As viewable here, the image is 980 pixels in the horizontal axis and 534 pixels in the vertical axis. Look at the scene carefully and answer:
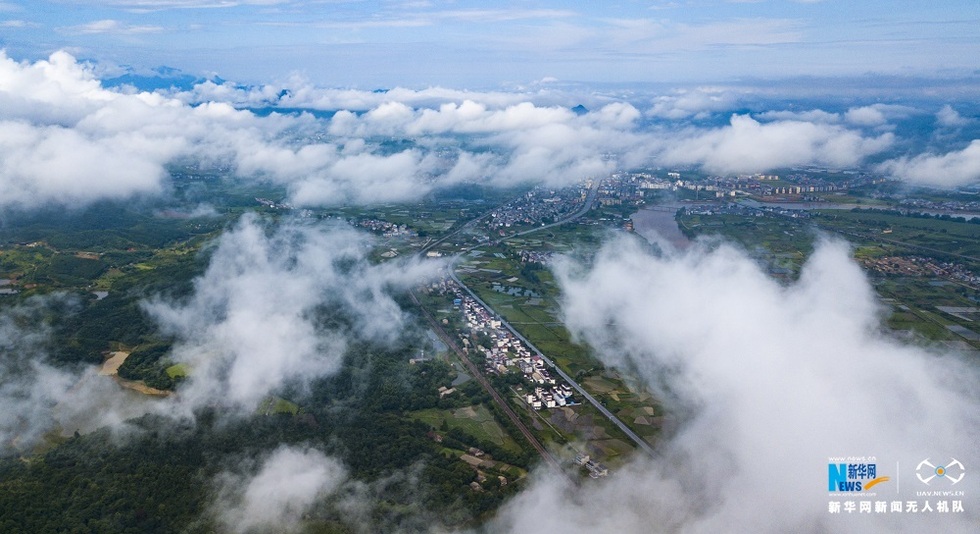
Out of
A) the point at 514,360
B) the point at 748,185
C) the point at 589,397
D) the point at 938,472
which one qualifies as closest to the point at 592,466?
the point at 589,397

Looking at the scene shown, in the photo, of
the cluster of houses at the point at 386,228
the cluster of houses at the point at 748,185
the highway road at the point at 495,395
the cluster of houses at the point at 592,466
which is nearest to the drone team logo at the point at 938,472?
the cluster of houses at the point at 592,466

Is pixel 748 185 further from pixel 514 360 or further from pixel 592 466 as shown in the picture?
pixel 592 466

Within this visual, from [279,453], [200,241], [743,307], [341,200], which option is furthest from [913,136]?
[279,453]

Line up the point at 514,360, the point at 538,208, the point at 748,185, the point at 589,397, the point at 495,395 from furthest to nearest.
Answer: the point at 748,185 < the point at 538,208 < the point at 514,360 < the point at 495,395 < the point at 589,397

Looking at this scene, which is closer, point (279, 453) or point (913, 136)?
point (279, 453)

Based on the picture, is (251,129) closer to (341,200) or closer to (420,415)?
(341,200)

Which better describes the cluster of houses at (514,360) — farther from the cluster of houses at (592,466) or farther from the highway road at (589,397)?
the cluster of houses at (592,466)

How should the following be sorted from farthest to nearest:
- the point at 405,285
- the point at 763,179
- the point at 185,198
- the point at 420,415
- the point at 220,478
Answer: the point at 763,179
the point at 185,198
the point at 405,285
the point at 420,415
the point at 220,478

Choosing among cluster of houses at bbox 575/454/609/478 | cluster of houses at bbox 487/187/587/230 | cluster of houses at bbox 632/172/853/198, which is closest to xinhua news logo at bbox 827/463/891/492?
cluster of houses at bbox 575/454/609/478
